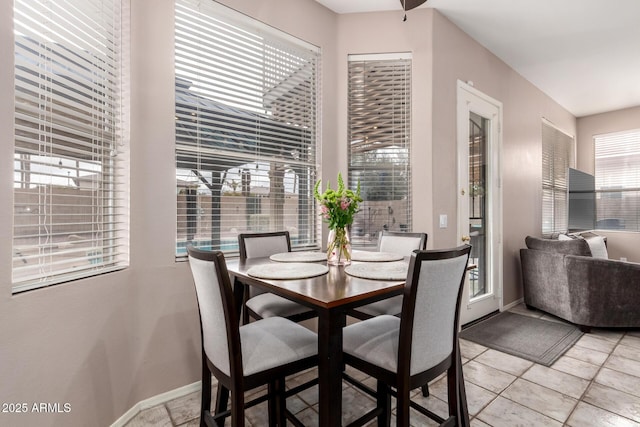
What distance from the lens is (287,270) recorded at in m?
1.56

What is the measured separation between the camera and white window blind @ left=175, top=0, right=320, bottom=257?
2033mm

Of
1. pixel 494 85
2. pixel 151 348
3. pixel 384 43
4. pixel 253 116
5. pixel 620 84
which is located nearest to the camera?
pixel 151 348

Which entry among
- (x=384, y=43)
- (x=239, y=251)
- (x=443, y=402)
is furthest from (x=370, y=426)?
(x=384, y=43)

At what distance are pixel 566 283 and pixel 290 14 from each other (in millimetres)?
3629

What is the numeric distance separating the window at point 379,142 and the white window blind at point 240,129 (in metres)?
0.40

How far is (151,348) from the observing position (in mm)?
1831

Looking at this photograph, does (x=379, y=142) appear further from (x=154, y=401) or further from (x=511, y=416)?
(x=154, y=401)

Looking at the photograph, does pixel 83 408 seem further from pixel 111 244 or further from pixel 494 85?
pixel 494 85

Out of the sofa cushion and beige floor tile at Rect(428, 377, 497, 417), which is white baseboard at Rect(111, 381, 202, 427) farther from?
the sofa cushion

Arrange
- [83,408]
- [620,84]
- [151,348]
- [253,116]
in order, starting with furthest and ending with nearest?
[620,84]
[253,116]
[151,348]
[83,408]

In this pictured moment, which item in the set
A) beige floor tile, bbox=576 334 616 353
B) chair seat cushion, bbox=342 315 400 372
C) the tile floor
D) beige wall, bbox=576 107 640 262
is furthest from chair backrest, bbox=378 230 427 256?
beige wall, bbox=576 107 640 262

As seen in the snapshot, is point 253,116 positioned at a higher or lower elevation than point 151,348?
higher

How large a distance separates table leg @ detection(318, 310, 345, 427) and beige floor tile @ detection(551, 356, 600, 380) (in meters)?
2.07

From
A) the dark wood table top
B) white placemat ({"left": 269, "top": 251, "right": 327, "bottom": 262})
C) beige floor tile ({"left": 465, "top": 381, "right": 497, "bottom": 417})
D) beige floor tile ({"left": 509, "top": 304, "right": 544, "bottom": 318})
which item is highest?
white placemat ({"left": 269, "top": 251, "right": 327, "bottom": 262})
